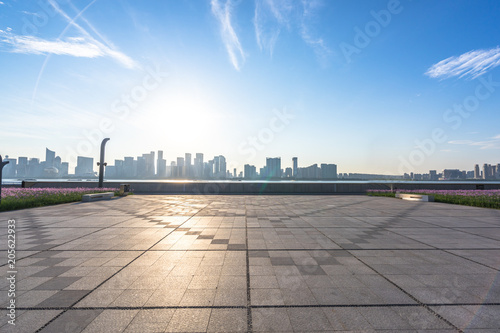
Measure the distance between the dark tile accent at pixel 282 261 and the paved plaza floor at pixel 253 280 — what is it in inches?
2.4

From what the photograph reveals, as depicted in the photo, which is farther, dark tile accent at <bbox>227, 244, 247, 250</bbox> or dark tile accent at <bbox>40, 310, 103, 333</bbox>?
dark tile accent at <bbox>227, 244, 247, 250</bbox>

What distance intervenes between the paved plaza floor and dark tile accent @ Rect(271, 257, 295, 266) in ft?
0.20

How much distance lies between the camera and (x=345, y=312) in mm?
3277

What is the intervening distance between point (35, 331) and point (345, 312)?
13.6 ft

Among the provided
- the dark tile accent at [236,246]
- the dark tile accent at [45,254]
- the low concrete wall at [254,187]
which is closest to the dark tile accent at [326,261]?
the dark tile accent at [236,246]

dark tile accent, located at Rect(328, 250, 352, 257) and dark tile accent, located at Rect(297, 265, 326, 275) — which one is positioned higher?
dark tile accent, located at Rect(297, 265, 326, 275)

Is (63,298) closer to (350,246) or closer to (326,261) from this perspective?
(326,261)

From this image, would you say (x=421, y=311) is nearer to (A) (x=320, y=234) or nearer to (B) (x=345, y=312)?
(B) (x=345, y=312)

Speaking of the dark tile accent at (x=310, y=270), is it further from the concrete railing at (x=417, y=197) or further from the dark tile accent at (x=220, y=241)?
the concrete railing at (x=417, y=197)

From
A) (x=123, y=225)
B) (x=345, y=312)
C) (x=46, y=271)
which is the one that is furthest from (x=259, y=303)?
(x=123, y=225)

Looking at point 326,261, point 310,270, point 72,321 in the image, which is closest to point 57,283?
point 72,321

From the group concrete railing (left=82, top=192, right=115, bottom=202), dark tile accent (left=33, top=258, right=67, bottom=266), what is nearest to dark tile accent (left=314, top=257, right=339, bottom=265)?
dark tile accent (left=33, top=258, right=67, bottom=266)

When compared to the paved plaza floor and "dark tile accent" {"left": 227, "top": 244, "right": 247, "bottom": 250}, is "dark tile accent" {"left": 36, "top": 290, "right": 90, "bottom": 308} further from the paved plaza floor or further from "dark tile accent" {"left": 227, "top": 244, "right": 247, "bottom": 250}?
"dark tile accent" {"left": 227, "top": 244, "right": 247, "bottom": 250}

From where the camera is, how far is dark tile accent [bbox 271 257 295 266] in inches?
201
